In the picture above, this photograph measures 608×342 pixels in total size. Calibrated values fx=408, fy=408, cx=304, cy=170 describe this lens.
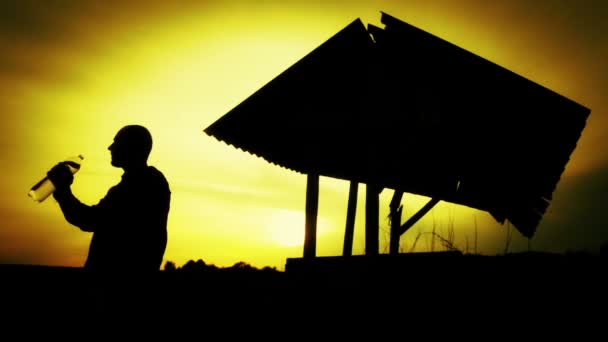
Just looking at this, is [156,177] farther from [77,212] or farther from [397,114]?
[397,114]

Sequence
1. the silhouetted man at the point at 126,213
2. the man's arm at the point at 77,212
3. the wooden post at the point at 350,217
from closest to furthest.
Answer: the silhouetted man at the point at 126,213, the man's arm at the point at 77,212, the wooden post at the point at 350,217

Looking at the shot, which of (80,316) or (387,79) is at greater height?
(387,79)

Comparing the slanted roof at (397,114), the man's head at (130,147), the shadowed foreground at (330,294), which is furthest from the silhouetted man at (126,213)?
the slanted roof at (397,114)

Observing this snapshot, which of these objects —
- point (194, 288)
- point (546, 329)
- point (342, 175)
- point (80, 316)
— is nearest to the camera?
point (546, 329)

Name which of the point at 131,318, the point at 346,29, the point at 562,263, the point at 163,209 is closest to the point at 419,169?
the point at 346,29

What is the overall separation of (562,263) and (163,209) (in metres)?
2.68

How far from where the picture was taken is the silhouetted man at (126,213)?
305 cm

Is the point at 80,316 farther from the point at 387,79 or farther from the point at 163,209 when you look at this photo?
the point at 387,79

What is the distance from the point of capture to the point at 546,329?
1600 mm

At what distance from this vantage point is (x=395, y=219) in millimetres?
8977

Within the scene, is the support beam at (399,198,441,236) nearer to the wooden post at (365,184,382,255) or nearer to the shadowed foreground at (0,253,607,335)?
the wooden post at (365,184,382,255)

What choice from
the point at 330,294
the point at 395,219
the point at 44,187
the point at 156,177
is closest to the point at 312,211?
the point at 395,219

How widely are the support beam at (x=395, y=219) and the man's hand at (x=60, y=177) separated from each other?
656cm

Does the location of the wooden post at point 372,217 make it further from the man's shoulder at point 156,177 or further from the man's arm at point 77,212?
the man's arm at point 77,212
